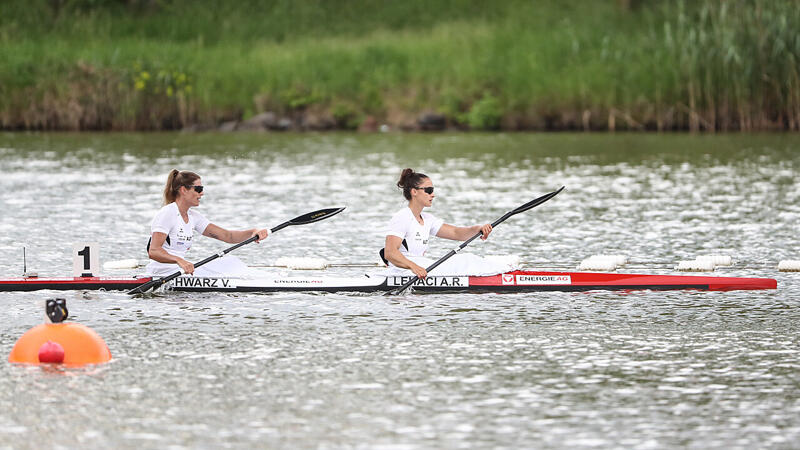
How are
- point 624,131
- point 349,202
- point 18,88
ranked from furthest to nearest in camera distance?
point 18,88, point 624,131, point 349,202

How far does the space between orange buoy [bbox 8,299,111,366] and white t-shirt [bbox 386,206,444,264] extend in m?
3.81

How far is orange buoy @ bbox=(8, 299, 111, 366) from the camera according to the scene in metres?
9.73

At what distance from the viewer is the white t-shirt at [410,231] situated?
43.0 feet

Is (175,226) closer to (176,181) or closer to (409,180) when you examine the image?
(176,181)

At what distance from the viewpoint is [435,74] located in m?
40.6

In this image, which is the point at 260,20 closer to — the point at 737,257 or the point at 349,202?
the point at 349,202

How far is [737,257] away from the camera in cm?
1562

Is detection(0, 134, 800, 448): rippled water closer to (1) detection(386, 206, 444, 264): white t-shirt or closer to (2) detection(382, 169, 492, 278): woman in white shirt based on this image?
(2) detection(382, 169, 492, 278): woman in white shirt

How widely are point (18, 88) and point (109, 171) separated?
1297 cm

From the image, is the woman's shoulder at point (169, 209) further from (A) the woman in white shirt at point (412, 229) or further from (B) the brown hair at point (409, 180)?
(B) the brown hair at point (409, 180)

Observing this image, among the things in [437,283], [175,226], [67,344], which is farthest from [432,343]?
[175,226]

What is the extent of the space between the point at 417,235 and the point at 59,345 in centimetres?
434

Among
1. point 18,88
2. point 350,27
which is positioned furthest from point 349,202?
point 350,27

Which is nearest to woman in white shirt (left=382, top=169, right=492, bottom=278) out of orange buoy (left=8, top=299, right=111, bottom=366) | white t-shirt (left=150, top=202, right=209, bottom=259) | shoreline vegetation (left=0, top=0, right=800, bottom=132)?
white t-shirt (left=150, top=202, right=209, bottom=259)
